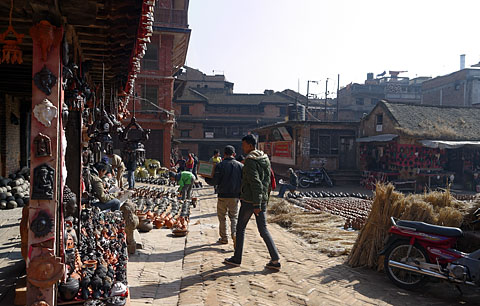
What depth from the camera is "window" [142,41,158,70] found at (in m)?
23.8

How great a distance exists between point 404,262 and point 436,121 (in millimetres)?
19665

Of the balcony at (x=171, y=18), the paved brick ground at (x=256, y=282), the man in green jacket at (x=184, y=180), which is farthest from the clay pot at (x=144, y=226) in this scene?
the balcony at (x=171, y=18)

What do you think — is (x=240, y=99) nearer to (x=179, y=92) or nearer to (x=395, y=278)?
(x=179, y=92)

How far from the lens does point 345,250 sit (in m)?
6.80

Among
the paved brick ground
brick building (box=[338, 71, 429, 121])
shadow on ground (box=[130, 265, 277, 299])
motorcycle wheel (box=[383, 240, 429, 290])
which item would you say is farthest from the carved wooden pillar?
brick building (box=[338, 71, 429, 121])

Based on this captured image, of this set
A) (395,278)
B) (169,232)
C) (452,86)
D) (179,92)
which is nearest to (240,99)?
(179,92)

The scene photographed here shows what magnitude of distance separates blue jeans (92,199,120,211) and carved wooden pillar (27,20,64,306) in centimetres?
384

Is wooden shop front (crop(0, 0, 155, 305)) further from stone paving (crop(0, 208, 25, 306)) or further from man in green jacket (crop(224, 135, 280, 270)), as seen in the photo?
man in green jacket (crop(224, 135, 280, 270))

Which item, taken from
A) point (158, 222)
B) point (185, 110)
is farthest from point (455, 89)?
point (158, 222)

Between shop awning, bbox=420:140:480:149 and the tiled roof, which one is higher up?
the tiled roof

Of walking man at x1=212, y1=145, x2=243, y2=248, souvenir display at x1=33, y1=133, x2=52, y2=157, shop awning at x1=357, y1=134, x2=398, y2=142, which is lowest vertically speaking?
walking man at x1=212, y1=145, x2=243, y2=248

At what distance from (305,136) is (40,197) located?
19.9 metres

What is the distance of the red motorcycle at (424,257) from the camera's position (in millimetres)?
4605

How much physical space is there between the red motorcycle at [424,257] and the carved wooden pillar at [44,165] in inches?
174
